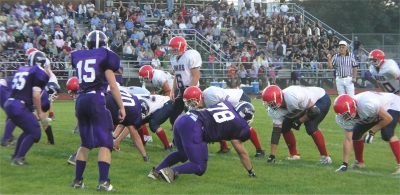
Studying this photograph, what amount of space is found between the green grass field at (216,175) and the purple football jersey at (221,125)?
1.83 ft

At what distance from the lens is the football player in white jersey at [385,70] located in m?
9.62

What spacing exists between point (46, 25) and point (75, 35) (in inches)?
50.5

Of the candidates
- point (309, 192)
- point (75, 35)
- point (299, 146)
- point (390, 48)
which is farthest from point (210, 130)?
point (390, 48)

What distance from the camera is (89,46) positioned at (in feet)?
21.7

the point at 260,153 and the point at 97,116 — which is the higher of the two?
the point at 97,116

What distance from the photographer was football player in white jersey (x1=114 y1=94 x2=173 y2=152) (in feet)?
31.4

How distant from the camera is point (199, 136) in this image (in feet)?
22.7

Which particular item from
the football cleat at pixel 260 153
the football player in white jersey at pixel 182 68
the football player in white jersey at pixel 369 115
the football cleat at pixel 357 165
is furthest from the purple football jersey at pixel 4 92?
the football cleat at pixel 357 165

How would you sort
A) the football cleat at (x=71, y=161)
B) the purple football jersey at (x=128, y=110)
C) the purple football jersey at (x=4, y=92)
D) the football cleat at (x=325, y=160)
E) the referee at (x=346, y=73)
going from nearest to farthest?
the football cleat at (x=71, y=161) < the purple football jersey at (x=128, y=110) < the football cleat at (x=325, y=160) < the purple football jersey at (x=4, y=92) < the referee at (x=346, y=73)

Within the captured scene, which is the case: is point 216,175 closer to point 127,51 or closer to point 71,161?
point 71,161

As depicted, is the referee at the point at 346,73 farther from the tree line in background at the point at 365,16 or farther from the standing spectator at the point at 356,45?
the tree line in background at the point at 365,16

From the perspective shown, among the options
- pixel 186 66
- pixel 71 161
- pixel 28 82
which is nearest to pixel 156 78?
pixel 186 66

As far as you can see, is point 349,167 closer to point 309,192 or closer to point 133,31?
point 309,192

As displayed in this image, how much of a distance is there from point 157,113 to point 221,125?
2.74m
